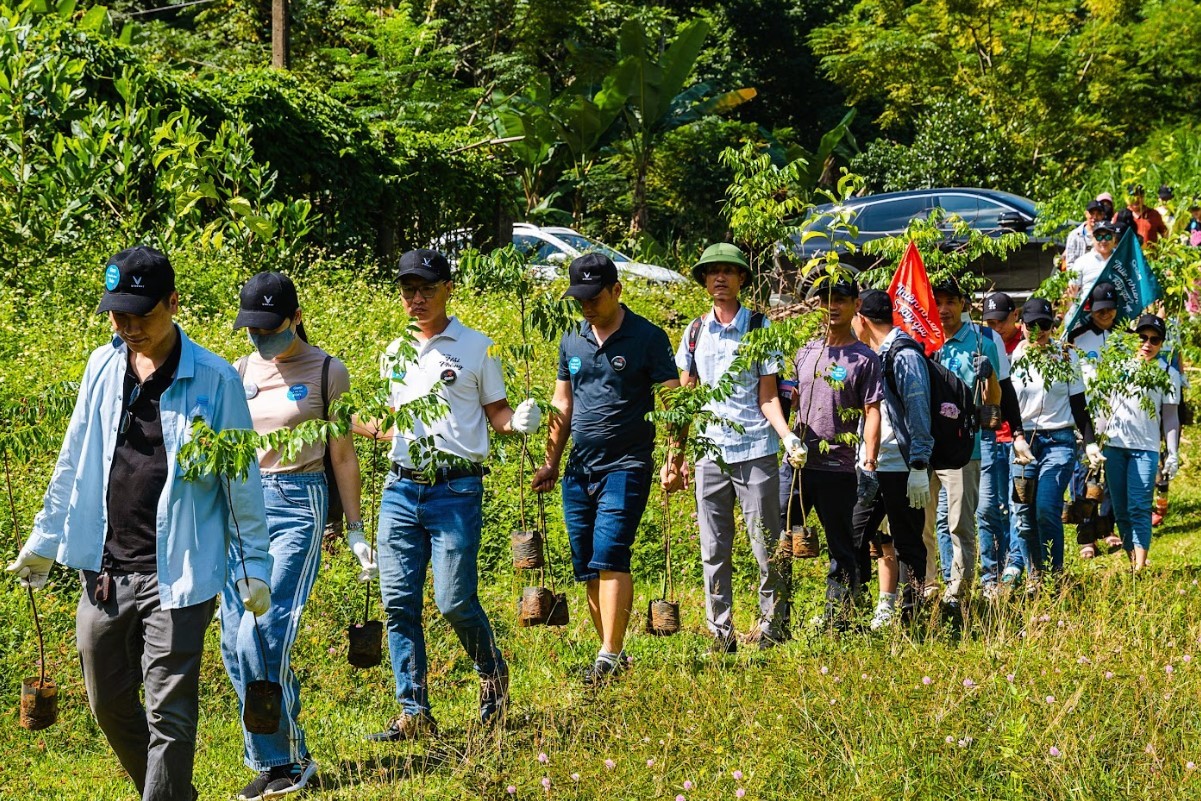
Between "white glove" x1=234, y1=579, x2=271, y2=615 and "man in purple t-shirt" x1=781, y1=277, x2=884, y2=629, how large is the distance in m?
3.22

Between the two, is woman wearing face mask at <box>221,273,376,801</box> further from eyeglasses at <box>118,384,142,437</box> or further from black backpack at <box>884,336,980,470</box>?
black backpack at <box>884,336,980,470</box>

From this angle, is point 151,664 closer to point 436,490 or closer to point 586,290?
point 436,490

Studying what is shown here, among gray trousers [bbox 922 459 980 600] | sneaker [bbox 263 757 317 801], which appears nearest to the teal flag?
gray trousers [bbox 922 459 980 600]

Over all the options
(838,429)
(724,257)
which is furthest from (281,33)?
(838,429)

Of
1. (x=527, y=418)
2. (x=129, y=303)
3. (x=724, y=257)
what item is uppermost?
(x=724, y=257)

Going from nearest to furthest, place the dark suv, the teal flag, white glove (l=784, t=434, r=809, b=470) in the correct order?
1. white glove (l=784, t=434, r=809, b=470)
2. the teal flag
3. the dark suv

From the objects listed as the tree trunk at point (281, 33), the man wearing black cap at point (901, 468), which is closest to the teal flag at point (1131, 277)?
the man wearing black cap at point (901, 468)

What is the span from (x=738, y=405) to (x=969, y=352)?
6.22 feet

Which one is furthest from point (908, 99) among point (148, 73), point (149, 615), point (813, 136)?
point (149, 615)

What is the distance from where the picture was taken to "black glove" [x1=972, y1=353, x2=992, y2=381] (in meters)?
7.81

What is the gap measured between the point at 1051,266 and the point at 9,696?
1420 cm

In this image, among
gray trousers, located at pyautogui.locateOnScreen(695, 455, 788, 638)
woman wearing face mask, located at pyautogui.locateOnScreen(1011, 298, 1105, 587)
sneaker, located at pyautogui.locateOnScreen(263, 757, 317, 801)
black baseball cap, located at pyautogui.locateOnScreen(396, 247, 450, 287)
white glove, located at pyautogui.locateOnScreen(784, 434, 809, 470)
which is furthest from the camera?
woman wearing face mask, located at pyautogui.locateOnScreen(1011, 298, 1105, 587)

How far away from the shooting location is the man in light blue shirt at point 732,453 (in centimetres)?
682

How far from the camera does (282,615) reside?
5.26 meters
